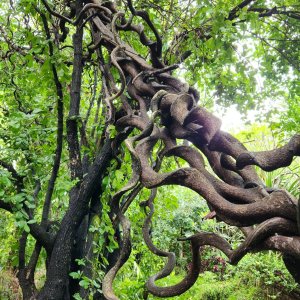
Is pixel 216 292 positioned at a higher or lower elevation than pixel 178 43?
lower

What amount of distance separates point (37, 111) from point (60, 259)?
677 millimetres

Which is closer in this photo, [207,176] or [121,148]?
[207,176]

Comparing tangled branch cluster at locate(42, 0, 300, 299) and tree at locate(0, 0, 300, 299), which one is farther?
tree at locate(0, 0, 300, 299)

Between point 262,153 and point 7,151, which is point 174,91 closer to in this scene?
point 262,153

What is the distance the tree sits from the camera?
0.65 meters

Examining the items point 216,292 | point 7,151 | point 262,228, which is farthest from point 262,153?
point 216,292

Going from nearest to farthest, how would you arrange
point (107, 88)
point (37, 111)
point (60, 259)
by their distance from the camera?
point (60, 259)
point (107, 88)
point (37, 111)

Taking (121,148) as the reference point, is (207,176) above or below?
below

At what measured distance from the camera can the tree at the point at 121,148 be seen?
646 millimetres

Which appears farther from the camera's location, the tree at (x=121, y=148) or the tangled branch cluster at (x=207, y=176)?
the tree at (x=121, y=148)

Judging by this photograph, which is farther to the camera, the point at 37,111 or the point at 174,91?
the point at 37,111

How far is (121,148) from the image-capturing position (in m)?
1.67

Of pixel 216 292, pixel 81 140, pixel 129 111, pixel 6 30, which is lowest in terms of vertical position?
pixel 216 292

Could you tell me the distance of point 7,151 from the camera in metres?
1.78
